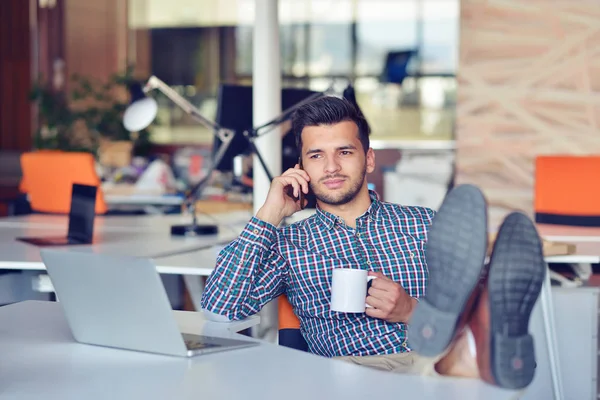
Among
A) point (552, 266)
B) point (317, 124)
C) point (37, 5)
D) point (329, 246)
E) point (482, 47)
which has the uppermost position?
point (37, 5)

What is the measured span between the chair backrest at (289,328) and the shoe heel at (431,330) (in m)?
0.79

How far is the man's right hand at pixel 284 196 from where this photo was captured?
78.4 inches

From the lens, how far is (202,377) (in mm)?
1311

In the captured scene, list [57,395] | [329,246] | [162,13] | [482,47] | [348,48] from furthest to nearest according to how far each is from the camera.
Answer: [162,13] < [348,48] < [482,47] < [329,246] < [57,395]

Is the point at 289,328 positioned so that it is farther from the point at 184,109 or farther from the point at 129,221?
the point at 129,221

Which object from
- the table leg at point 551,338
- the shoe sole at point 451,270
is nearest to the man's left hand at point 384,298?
the shoe sole at point 451,270

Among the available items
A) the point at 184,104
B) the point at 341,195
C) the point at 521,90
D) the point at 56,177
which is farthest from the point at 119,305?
the point at 521,90

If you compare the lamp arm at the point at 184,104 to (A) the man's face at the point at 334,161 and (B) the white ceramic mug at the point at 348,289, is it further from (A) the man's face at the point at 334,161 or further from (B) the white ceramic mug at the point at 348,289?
(B) the white ceramic mug at the point at 348,289

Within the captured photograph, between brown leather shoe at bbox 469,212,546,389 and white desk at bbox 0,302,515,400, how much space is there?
35mm

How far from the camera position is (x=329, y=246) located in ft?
6.84

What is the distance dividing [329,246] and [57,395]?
98cm

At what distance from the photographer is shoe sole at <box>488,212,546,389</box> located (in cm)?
120

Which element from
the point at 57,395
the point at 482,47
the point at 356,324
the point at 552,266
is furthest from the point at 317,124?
the point at 482,47

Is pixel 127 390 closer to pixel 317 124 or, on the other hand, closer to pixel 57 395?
pixel 57 395
